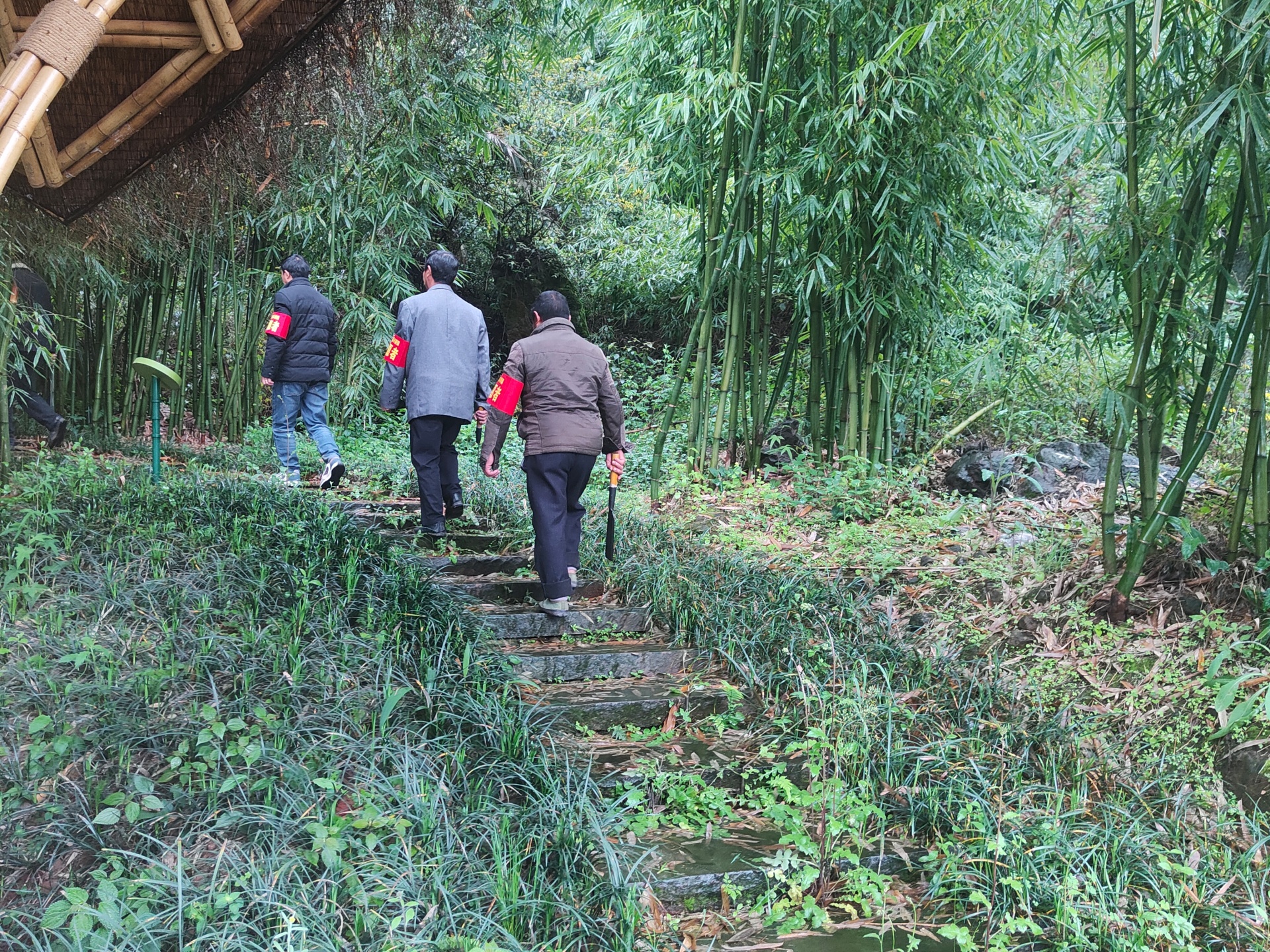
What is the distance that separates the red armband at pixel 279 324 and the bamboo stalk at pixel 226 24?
380cm

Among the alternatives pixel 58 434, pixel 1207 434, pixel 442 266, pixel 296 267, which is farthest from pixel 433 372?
pixel 1207 434

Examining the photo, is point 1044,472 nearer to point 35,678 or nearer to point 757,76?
point 757,76

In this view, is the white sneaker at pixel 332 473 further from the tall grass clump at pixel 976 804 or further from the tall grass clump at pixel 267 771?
the tall grass clump at pixel 976 804

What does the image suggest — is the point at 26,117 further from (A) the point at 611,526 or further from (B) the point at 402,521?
(B) the point at 402,521

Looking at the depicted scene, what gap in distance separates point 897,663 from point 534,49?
5.84 meters

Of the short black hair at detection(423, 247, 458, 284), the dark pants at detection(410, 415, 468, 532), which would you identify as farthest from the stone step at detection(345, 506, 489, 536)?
the short black hair at detection(423, 247, 458, 284)

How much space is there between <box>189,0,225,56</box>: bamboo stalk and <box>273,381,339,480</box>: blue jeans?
13.0 ft

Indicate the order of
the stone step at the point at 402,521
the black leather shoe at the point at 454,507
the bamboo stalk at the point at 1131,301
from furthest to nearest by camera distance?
the black leather shoe at the point at 454,507, the stone step at the point at 402,521, the bamboo stalk at the point at 1131,301

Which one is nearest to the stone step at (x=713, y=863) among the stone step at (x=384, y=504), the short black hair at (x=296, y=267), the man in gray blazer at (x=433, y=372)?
the man in gray blazer at (x=433, y=372)

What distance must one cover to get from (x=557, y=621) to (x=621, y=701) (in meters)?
0.73

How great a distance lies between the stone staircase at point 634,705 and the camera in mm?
2617

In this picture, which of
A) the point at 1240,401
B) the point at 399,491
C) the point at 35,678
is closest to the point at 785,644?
the point at 35,678

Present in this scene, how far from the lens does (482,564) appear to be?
473 cm

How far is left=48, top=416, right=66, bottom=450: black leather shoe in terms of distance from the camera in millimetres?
6246
